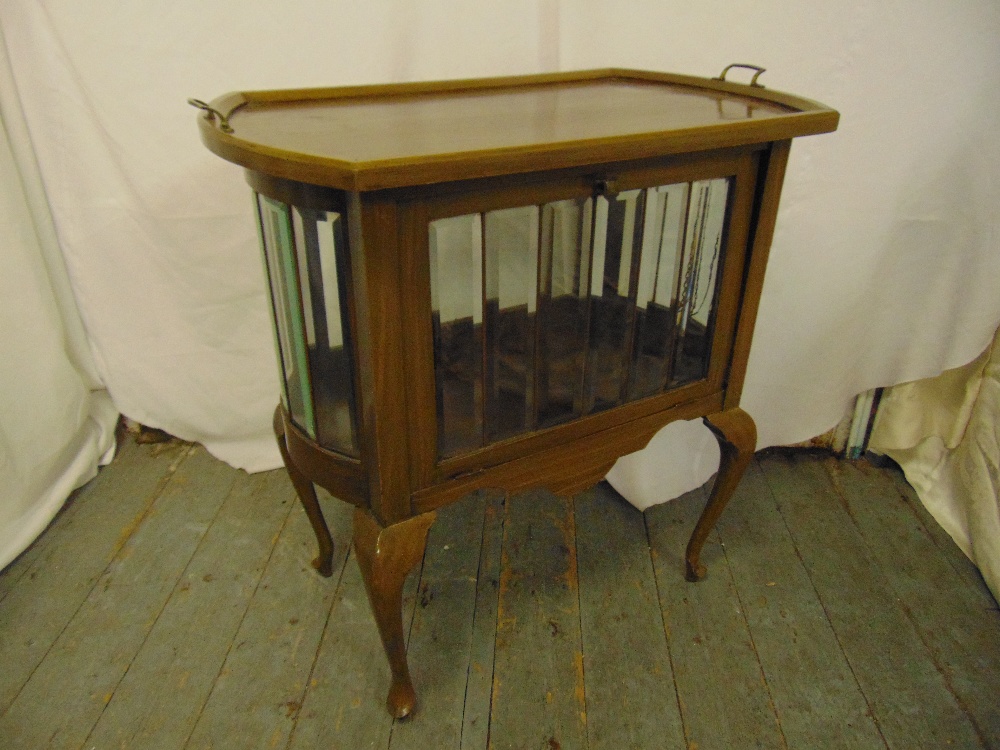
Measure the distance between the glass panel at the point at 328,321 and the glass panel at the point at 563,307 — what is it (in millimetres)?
226

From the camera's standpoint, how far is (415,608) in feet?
4.11

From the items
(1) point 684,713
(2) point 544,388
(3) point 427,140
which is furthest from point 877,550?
(3) point 427,140

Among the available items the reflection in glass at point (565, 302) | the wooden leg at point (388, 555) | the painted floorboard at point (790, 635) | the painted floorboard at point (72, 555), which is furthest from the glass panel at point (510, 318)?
the painted floorboard at point (72, 555)

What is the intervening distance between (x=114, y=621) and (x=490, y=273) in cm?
86

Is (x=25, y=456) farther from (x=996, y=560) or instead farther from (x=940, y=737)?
(x=996, y=560)

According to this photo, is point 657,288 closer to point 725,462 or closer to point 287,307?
point 725,462

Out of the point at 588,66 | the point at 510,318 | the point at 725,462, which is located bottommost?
the point at 725,462

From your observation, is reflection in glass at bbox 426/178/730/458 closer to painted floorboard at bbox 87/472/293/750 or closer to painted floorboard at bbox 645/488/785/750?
painted floorboard at bbox 645/488/785/750

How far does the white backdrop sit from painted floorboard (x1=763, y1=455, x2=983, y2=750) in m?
0.17

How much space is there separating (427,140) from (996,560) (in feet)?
3.87

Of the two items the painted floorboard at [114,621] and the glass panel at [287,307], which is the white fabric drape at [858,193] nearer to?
the glass panel at [287,307]

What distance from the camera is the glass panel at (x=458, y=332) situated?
0.83m

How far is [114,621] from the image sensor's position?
122 cm

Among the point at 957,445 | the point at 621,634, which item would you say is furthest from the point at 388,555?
the point at 957,445
